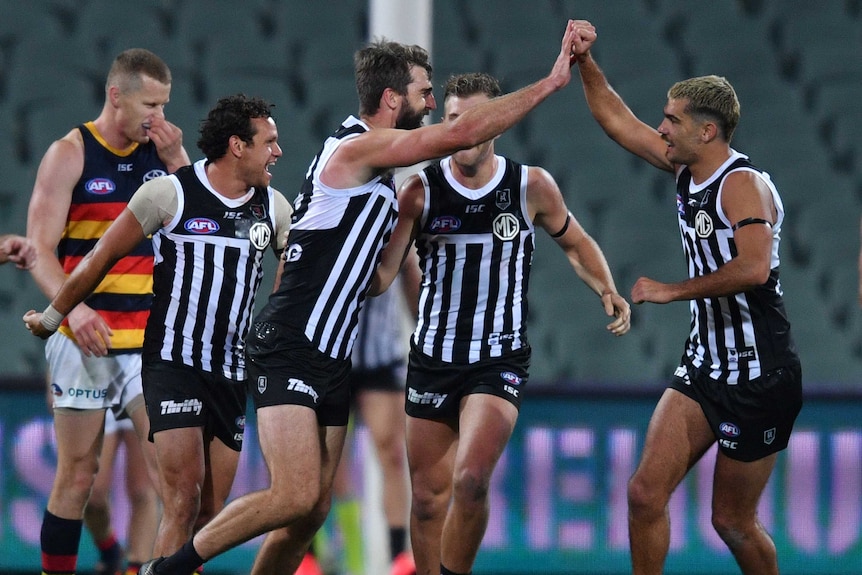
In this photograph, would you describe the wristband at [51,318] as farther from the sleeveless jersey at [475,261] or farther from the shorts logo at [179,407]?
the sleeveless jersey at [475,261]

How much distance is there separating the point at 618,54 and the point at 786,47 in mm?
1306

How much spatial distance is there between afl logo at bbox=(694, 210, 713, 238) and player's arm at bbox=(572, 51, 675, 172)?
328 mm

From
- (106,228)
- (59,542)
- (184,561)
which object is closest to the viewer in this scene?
(184,561)

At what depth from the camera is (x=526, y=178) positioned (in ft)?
15.9

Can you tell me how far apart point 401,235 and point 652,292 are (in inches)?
39.8

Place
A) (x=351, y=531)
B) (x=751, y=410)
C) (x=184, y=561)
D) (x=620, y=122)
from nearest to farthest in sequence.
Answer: (x=184, y=561), (x=751, y=410), (x=620, y=122), (x=351, y=531)

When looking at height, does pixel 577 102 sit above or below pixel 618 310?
above

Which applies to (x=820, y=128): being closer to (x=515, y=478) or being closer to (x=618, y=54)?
(x=618, y=54)

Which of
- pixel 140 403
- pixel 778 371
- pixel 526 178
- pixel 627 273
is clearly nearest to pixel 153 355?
pixel 140 403

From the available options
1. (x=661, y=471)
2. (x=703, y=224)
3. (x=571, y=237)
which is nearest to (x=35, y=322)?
(x=571, y=237)

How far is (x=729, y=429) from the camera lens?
463cm

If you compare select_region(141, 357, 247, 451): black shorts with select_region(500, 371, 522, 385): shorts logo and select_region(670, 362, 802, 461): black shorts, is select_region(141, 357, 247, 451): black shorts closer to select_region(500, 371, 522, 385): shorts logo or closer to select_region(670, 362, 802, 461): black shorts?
select_region(500, 371, 522, 385): shorts logo

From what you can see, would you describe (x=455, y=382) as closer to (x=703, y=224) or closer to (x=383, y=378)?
(x=703, y=224)

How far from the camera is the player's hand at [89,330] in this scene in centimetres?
480
